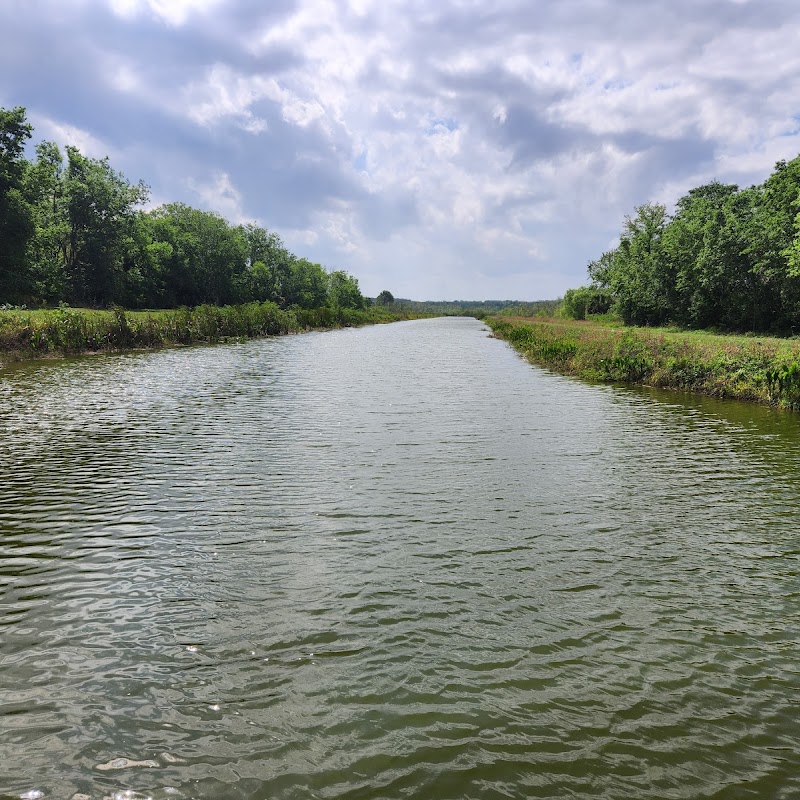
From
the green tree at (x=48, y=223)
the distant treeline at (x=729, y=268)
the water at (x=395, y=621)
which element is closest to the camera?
the water at (x=395, y=621)

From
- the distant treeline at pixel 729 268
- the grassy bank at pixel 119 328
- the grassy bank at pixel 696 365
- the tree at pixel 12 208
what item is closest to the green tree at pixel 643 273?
the distant treeline at pixel 729 268

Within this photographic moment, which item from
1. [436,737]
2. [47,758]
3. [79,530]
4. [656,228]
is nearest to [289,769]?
[436,737]

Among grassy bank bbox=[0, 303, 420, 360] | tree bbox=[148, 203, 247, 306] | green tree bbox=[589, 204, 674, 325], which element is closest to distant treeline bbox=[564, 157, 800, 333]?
green tree bbox=[589, 204, 674, 325]

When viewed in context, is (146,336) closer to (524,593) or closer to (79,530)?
(79,530)

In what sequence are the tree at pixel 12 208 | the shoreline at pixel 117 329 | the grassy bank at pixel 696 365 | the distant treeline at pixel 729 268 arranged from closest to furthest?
1. the grassy bank at pixel 696 365
2. the shoreline at pixel 117 329
3. the distant treeline at pixel 729 268
4. the tree at pixel 12 208

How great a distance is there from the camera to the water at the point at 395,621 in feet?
13.0

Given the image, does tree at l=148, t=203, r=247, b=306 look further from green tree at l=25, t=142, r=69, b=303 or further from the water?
the water

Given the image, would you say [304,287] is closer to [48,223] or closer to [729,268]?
[48,223]

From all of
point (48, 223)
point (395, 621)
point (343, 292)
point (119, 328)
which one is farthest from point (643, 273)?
point (343, 292)

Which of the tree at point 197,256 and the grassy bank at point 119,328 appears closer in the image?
the grassy bank at point 119,328

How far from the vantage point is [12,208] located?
48.9m

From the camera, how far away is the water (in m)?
3.95

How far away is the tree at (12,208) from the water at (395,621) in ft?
157

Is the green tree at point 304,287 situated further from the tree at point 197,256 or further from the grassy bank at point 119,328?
the grassy bank at point 119,328
